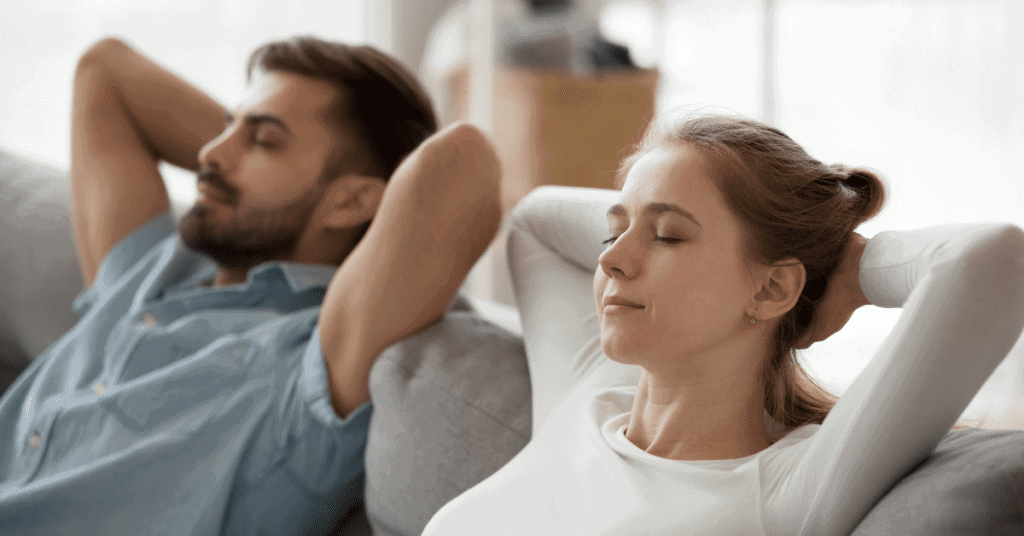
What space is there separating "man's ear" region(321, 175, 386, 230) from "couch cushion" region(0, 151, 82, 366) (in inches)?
26.1

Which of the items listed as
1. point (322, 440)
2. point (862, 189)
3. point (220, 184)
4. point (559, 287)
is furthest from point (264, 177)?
point (862, 189)

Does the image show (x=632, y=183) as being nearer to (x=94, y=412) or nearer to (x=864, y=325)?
(x=94, y=412)

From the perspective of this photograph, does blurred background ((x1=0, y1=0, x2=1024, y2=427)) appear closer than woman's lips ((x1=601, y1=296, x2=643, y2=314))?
No

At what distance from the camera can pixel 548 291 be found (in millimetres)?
961

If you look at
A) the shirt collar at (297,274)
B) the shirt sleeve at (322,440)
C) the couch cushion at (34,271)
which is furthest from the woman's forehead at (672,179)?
the couch cushion at (34,271)

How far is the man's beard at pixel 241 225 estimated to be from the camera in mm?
1341

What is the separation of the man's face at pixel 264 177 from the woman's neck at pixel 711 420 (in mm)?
861

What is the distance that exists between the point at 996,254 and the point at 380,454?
2.27 feet

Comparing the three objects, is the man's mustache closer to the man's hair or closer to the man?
the man

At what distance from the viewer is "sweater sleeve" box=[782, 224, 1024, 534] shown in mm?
529

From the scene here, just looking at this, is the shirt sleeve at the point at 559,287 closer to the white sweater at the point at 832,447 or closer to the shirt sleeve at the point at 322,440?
the white sweater at the point at 832,447

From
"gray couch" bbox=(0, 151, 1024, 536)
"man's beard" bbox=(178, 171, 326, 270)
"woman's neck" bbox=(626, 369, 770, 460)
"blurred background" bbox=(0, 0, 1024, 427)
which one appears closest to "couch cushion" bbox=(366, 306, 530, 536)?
"gray couch" bbox=(0, 151, 1024, 536)

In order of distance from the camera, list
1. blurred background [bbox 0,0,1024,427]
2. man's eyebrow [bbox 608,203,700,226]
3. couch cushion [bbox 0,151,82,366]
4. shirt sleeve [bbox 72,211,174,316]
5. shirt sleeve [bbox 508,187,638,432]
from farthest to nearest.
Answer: blurred background [bbox 0,0,1024,427] < couch cushion [bbox 0,151,82,366] < shirt sleeve [bbox 72,211,174,316] < shirt sleeve [bbox 508,187,638,432] < man's eyebrow [bbox 608,203,700,226]

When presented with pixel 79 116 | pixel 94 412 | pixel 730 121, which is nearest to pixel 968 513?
pixel 730 121
